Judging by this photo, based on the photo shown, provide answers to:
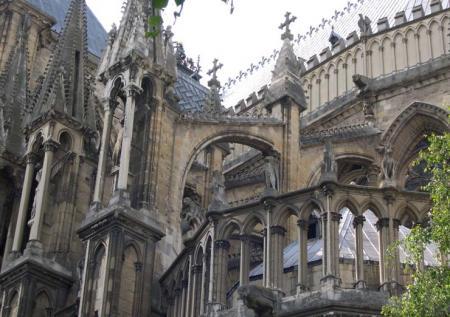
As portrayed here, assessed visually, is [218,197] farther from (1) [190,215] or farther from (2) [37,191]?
(2) [37,191]

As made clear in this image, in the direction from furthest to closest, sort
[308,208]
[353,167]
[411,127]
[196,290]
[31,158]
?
[411,127] < [353,167] < [31,158] < [196,290] < [308,208]

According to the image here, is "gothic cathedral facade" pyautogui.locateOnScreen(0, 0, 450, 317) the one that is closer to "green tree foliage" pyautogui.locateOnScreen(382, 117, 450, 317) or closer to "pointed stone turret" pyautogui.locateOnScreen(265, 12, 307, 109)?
"pointed stone turret" pyautogui.locateOnScreen(265, 12, 307, 109)

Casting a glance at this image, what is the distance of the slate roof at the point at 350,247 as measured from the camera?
15.8m

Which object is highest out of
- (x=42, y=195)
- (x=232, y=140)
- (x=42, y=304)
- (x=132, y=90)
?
(x=232, y=140)

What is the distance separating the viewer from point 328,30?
3841cm

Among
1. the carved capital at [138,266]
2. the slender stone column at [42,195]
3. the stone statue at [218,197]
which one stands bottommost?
the carved capital at [138,266]

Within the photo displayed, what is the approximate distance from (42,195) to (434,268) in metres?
11.0

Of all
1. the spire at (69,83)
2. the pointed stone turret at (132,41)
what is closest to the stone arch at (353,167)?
the pointed stone turret at (132,41)

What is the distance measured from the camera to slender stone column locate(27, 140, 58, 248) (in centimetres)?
2012

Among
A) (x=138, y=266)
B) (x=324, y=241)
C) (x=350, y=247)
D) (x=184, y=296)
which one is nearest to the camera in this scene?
(x=324, y=241)

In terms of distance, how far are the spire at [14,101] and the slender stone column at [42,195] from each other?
3425 millimetres

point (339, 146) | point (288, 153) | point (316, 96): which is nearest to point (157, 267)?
point (288, 153)

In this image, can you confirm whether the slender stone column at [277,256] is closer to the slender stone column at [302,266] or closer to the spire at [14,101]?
the slender stone column at [302,266]

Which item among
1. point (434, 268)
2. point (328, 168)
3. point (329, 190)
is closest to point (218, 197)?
point (328, 168)
